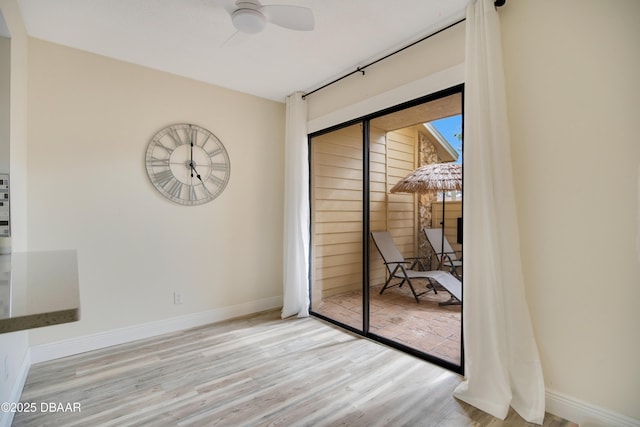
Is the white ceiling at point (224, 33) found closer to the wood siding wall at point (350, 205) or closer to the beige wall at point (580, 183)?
the beige wall at point (580, 183)

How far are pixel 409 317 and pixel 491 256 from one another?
1673 millimetres

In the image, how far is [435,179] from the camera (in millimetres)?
3262

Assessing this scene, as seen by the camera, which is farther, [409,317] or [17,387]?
[409,317]

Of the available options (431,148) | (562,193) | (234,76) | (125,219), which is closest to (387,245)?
(431,148)

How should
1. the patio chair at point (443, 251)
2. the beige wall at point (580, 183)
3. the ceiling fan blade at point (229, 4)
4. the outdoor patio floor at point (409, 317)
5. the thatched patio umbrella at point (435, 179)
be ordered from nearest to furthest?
the beige wall at point (580, 183), the ceiling fan blade at point (229, 4), the outdoor patio floor at point (409, 317), the thatched patio umbrella at point (435, 179), the patio chair at point (443, 251)

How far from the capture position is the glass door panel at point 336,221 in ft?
12.2

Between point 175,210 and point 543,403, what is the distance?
318cm

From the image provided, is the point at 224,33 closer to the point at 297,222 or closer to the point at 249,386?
the point at 297,222

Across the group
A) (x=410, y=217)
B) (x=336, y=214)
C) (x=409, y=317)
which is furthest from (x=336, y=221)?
(x=409, y=317)

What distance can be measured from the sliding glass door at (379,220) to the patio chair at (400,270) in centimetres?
4

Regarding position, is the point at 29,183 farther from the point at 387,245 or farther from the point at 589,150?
the point at 589,150

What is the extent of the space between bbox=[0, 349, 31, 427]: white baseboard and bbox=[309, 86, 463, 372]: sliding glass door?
2.43 m

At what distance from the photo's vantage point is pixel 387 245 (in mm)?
3832

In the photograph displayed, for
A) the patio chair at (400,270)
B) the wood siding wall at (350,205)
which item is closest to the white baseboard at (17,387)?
the wood siding wall at (350,205)
